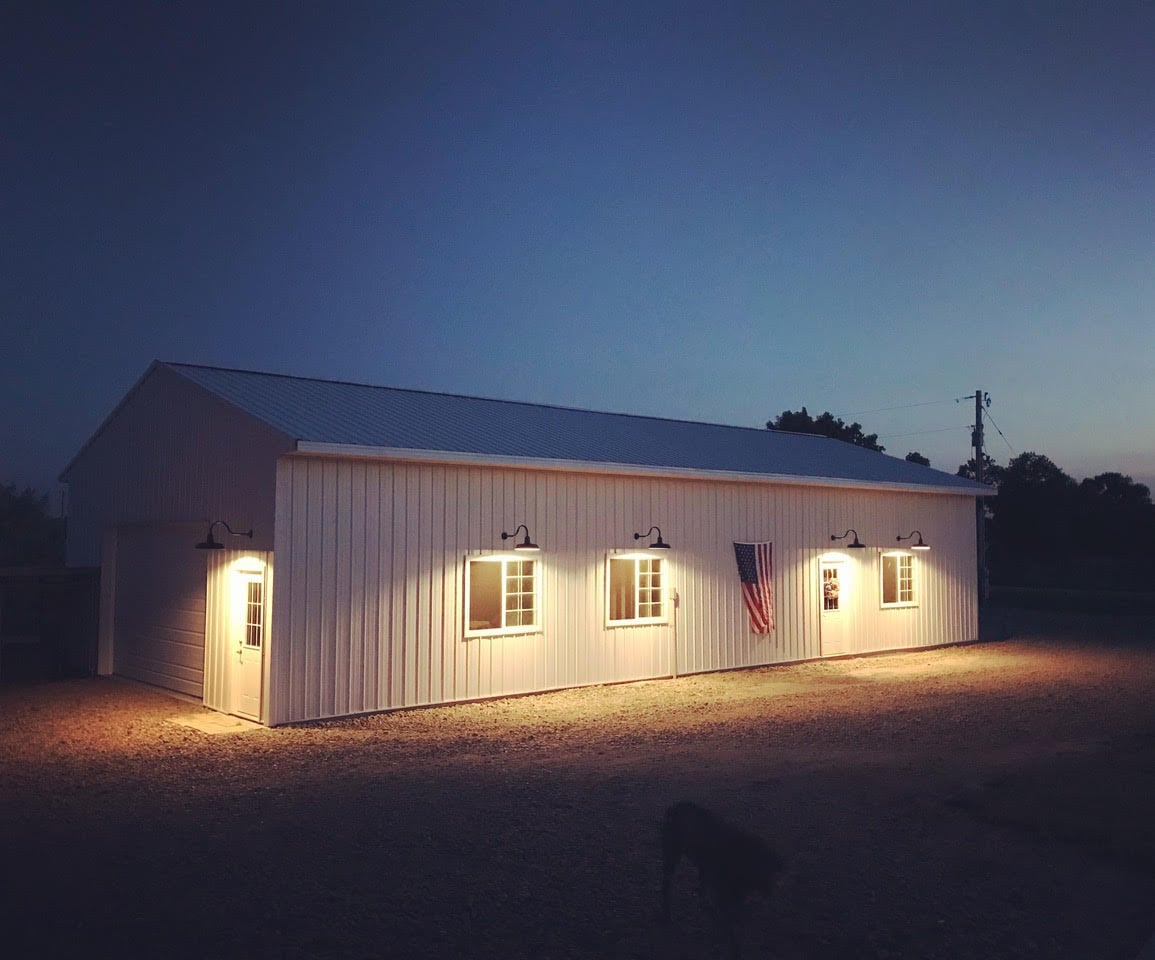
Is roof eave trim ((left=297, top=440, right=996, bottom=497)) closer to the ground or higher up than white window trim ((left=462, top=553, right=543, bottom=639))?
higher up

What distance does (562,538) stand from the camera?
1273 cm

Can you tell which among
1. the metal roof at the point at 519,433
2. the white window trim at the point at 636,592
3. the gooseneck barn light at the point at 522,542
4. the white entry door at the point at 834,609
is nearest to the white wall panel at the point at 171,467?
the metal roof at the point at 519,433

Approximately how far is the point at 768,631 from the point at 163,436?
30.8 ft

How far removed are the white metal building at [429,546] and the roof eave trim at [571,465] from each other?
32mm

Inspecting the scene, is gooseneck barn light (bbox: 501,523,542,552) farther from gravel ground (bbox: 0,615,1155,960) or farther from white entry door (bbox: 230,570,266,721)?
white entry door (bbox: 230,570,266,721)

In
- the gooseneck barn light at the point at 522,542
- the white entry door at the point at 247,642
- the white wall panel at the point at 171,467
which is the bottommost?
the white entry door at the point at 247,642

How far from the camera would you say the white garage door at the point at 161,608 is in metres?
12.3

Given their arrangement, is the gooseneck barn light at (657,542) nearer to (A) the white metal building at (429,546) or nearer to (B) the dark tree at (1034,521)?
(A) the white metal building at (429,546)

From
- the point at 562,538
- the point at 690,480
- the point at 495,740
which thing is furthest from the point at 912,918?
the point at 690,480

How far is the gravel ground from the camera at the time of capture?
479 cm

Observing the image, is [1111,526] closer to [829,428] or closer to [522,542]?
[829,428]

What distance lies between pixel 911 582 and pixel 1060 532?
25.8 m

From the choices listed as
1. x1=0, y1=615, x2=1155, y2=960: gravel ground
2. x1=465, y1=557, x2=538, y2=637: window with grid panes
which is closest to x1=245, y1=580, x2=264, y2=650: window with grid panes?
x1=0, y1=615, x2=1155, y2=960: gravel ground

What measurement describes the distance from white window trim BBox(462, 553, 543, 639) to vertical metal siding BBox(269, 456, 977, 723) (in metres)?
0.08
